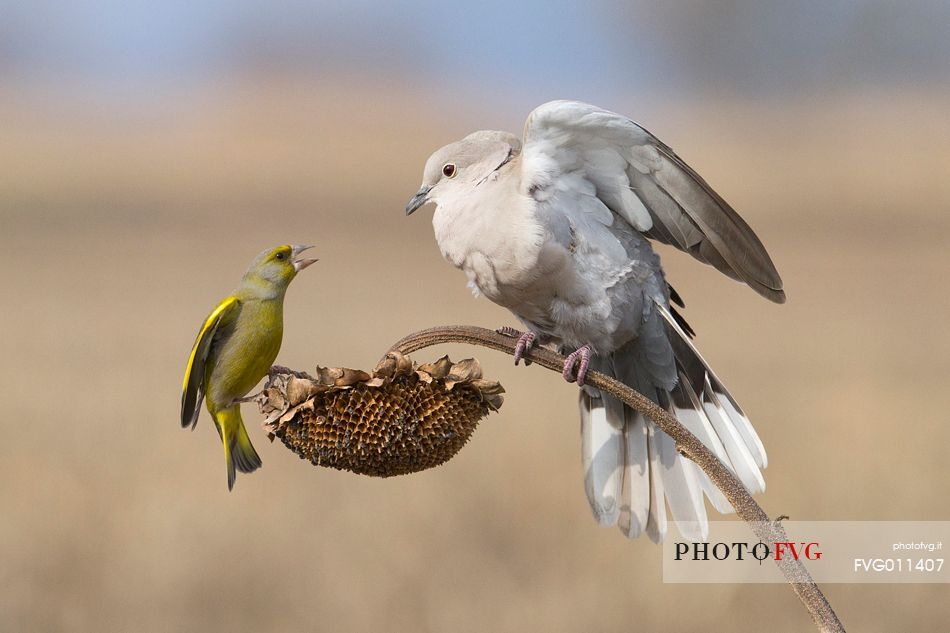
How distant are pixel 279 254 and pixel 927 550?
3.99 meters

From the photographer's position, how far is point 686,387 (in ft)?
11.1

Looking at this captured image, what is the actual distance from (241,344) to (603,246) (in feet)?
3.70

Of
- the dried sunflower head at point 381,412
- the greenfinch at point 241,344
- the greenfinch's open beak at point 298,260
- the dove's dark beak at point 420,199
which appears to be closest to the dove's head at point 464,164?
the dove's dark beak at point 420,199

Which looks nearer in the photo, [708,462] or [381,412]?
[708,462]

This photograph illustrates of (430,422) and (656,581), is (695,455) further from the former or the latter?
(656,581)

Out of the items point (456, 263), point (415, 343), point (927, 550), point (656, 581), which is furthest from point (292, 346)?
point (415, 343)

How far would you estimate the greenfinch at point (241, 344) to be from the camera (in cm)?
259

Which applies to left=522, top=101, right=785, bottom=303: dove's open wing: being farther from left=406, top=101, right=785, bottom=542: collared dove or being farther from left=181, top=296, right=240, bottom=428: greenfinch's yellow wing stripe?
left=181, top=296, right=240, bottom=428: greenfinch's yellow wing stripe

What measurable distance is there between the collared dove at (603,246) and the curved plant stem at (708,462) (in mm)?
501

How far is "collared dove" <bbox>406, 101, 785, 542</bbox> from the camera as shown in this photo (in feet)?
9.53

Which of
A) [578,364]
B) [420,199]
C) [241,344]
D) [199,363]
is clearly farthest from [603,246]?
[199,363]

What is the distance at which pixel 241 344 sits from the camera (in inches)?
102

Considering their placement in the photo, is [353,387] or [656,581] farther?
[656,581]

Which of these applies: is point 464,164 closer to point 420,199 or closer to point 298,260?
point 420,199
